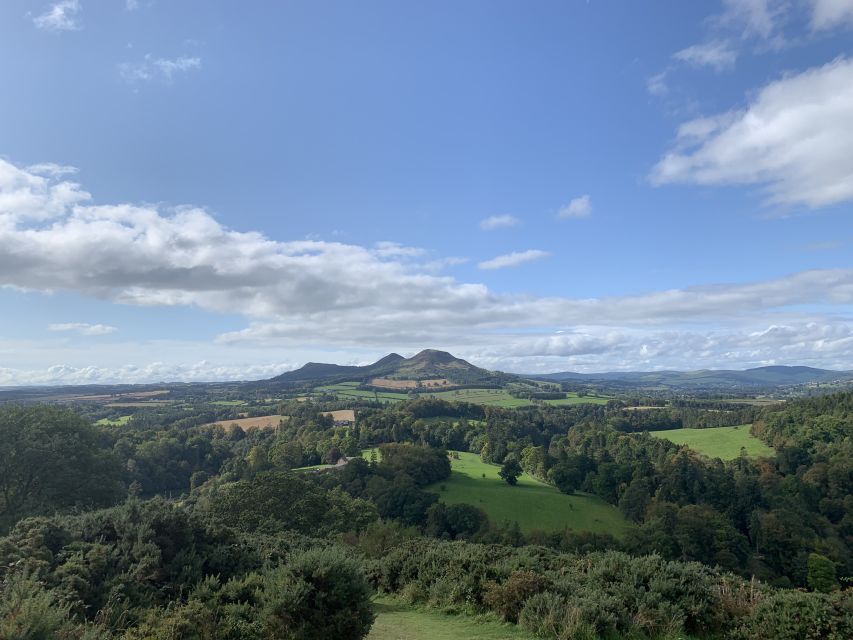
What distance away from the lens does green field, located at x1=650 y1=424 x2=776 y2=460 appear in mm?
102000

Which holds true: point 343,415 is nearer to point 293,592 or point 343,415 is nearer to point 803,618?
point 293,592

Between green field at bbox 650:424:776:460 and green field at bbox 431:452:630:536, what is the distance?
42527 millimetres

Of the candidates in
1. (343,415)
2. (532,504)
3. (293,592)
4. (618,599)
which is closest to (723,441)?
(532,504)

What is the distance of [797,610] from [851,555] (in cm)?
7342

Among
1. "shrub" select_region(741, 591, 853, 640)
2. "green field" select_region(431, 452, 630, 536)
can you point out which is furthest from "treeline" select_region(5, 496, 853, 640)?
"green field" select_region(431, 452, 630, 536)

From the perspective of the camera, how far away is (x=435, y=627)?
11.3 metres

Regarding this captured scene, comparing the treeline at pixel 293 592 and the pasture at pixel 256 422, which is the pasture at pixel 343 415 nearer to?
the pasture at pixel 256 422

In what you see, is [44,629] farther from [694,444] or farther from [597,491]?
[694,444]

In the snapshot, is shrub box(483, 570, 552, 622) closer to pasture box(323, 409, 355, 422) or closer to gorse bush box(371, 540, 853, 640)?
gorse bush box(371, 540, 853, 640)

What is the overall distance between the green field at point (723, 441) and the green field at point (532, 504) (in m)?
42.5

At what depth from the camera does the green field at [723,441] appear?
102 metres

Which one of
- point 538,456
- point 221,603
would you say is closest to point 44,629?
point 221,603

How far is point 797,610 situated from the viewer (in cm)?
891

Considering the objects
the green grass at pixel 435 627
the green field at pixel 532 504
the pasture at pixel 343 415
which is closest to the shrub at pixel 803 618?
the green grass at pixel 435 627
